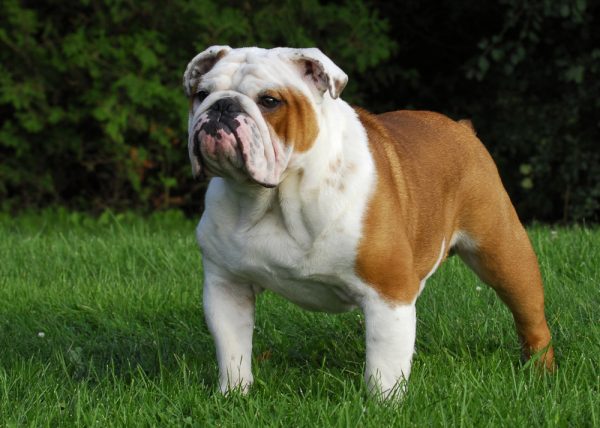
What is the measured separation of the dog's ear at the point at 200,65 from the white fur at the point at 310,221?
0.22ft

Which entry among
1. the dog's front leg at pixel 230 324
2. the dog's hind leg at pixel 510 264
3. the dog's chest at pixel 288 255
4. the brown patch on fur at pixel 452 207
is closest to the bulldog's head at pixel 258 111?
the dog's chest at pixel 288 255

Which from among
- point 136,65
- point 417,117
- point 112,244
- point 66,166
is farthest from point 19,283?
point 66,166

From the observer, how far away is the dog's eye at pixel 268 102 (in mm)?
3785

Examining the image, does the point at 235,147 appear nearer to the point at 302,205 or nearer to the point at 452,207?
the point at 302,205

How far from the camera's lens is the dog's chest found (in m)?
3.91

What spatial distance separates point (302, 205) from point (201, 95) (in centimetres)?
53

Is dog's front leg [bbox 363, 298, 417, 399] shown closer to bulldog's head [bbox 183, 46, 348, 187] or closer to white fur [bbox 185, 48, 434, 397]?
white fur [bbox 185, 48, 434, 397]

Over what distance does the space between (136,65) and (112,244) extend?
2632mm

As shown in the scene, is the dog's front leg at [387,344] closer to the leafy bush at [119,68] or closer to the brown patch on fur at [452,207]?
the brown patch on fur at [452,207]

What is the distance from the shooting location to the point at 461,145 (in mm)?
4723

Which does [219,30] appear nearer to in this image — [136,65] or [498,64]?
[136,65]

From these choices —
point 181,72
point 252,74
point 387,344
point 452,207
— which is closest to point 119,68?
point 181,72

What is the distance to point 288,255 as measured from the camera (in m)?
3.95

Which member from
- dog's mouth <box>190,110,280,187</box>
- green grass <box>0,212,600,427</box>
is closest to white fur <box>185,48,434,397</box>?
dog's mouth <box>190,110,280,187</box>
